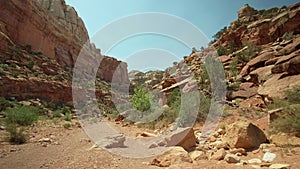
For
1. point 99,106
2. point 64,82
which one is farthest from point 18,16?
point 99,106

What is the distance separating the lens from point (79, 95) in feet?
93.6

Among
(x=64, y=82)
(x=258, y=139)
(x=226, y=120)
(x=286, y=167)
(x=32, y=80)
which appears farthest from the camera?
(x=64, y=82)

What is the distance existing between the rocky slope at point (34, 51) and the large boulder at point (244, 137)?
817 inches

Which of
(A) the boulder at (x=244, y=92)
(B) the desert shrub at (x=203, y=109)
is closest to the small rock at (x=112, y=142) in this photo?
(B) the desert shrub at (x=203, y=109)

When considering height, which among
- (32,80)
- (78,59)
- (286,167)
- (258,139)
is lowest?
(286,167)

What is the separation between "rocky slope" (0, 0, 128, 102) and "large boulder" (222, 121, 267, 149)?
20741 mm

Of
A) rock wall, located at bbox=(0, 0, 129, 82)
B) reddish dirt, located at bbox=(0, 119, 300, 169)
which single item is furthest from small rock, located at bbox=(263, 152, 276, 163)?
rock wall, located at bbox=(0, 0, 129, 82)

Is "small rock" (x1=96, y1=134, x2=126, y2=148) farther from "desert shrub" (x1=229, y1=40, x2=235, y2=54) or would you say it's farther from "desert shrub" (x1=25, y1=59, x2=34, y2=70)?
"desert shrub" (x1=229, y1=40, x2=235, y2=54)

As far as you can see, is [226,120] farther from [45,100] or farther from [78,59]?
[78,59]

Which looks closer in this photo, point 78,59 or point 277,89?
point 277,89

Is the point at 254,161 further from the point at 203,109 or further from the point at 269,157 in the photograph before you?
the point at 203,109

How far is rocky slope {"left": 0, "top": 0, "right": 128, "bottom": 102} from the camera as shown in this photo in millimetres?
20578

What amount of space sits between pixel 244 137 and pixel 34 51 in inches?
1333

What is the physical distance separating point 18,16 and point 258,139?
36255mm
